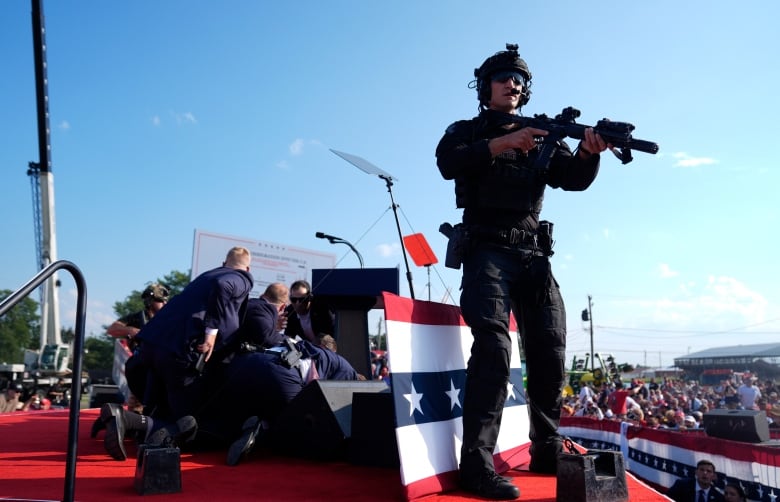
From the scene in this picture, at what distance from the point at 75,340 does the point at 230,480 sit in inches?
42.9

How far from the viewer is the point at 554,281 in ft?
10.9

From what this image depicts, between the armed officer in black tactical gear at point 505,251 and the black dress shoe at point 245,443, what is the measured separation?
1364 mm

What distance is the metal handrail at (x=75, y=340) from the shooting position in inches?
90.2

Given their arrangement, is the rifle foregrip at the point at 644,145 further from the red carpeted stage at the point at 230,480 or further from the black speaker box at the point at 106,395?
the black speaker box at the point at 106,395

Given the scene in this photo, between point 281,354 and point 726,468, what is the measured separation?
6251 mm

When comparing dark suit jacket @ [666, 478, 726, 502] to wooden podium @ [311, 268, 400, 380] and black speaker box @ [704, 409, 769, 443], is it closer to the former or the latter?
black speaker box @ [704, 409, 769, 443]

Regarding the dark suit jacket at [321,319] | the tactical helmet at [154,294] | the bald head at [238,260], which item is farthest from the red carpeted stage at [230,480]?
the dark suit jacket at [321,319]

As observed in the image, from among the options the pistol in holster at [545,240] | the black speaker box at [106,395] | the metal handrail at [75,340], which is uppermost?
the pistol in holster at [545,240]

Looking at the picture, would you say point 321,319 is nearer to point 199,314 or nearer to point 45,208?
point 199,314

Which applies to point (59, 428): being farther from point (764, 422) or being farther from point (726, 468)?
point (764, 422)

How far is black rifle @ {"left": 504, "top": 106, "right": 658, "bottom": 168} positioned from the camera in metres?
3.02

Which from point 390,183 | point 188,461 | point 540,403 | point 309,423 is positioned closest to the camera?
point 540,403

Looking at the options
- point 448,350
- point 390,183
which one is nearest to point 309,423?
point 448,350

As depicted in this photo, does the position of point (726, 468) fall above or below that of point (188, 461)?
below
